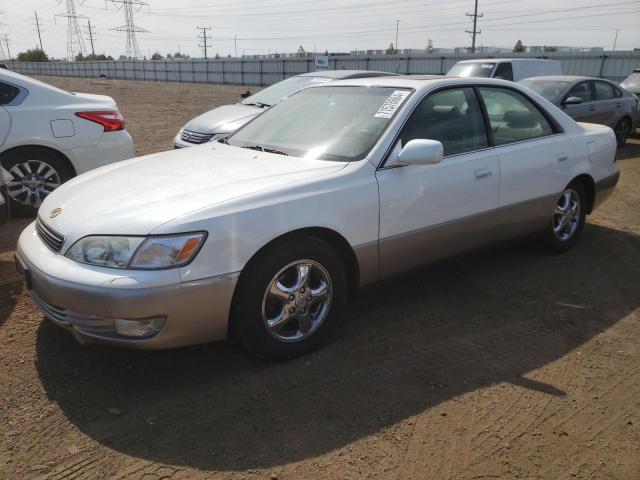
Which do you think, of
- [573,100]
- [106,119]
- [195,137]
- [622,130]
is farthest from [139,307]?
[622,130]

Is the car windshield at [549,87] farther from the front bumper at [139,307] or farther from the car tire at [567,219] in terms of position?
the front bumper at [139,307]

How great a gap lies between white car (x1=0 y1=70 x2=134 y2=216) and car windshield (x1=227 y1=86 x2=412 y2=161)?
94.3 inches

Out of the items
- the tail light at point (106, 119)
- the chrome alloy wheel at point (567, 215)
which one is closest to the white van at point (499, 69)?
the chrome alloy wheel at point (567, 215)

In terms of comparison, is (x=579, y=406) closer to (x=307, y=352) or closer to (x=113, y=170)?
(x=307, y=352)

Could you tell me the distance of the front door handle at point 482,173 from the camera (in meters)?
3.85

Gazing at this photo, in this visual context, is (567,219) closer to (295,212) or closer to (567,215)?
(567,215)

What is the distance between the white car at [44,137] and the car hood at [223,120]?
5.62 ft

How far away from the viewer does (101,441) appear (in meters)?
2.46

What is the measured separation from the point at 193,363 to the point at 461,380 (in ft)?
4.91

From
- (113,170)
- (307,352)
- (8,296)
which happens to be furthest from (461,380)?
(8,296)

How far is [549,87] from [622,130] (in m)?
2.53

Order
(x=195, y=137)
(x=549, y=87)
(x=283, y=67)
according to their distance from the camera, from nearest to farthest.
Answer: (x=195, y=137) < (x=549, y=87) < (x=283, y=67)

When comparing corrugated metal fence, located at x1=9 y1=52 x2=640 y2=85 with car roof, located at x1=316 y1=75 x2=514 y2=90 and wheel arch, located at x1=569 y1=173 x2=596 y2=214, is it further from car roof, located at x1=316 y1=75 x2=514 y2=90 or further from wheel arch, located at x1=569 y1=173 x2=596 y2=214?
car roof, located at x1=316 y1=75 x2=514 y2=90

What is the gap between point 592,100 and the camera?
10703mm
